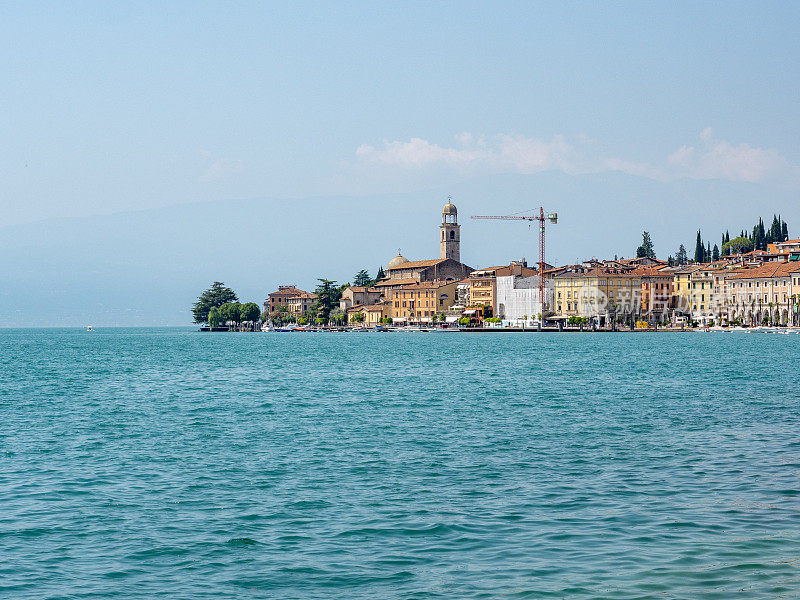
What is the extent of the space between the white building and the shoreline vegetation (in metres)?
0.22

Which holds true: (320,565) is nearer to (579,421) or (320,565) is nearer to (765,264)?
(579,421)

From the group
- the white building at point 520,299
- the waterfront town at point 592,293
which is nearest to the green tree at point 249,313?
the waterfront town at point 592,293

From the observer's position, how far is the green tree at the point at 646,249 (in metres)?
177

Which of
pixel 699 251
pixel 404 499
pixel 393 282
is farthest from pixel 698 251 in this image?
pixel 404 499

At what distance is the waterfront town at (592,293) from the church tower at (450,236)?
0.62 feet

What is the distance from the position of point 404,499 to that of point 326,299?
164m

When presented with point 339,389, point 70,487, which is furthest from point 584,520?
point 339,389

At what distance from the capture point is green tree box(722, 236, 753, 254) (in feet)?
541

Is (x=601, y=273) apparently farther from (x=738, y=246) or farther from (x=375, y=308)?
(x=375, y=308)

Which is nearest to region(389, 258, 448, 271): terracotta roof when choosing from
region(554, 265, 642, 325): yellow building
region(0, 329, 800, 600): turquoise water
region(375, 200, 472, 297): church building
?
region(375, 200, 472, 297): church building

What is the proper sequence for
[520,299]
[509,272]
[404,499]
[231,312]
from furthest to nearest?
[231,312] < [509,272] < [520,299] < [404,499]

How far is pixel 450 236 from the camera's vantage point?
589 feet

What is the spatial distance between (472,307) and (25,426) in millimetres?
132169

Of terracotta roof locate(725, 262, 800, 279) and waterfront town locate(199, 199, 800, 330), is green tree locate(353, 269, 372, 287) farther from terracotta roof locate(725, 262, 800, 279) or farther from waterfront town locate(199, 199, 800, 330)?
terracotta roof locate(725, 262, 800, 279)
